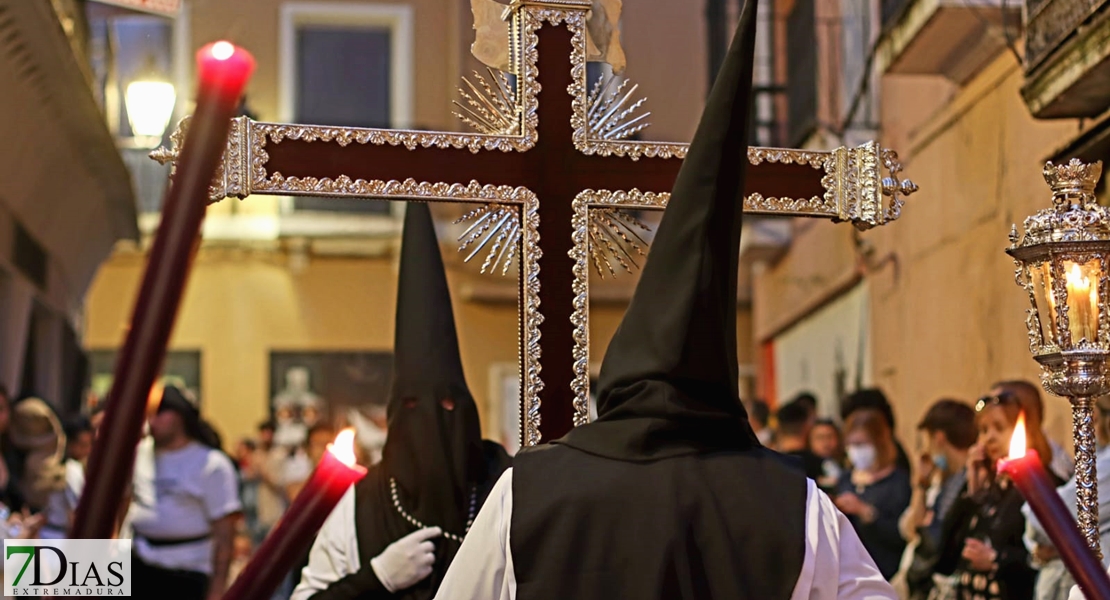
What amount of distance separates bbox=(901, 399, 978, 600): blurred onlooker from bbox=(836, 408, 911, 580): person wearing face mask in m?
0.07

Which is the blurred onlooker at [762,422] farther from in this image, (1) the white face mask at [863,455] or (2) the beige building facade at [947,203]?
(1) the white face mask at [863,455]

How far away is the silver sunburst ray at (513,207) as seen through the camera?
3.65 m

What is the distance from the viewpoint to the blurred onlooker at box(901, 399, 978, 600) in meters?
6.21

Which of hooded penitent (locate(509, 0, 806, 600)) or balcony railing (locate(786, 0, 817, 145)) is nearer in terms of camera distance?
hooded penitent (locate(509, 0, 806, 600))

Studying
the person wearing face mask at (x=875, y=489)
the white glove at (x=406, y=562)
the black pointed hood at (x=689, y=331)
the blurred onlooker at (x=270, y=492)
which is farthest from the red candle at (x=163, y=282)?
the blurred onlooker at (x=270, y=492)

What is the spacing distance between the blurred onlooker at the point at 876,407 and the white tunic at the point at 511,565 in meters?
5.03

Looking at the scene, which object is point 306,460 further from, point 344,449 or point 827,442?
point 344,449

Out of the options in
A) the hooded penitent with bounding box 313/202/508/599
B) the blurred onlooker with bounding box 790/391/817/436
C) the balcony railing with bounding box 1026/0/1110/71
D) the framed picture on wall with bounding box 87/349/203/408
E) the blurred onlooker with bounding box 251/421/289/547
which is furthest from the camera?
the framed picture on wall with bounding box 87/349/203/408

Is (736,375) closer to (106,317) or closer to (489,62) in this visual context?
(489,62)

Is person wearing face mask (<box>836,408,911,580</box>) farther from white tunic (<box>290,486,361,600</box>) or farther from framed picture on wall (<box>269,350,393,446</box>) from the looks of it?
framed picture on wall (<box>269,350,393,446</box>)

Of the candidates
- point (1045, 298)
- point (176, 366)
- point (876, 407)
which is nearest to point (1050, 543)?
point (1045, 298)

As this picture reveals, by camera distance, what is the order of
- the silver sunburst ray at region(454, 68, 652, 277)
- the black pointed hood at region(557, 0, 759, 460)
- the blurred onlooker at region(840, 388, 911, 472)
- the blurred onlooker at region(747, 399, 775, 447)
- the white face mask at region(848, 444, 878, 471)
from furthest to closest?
the blurred onlooker at region(747, 399, 775, 447) → the blurred onlooker at region(840, 388, 911, 472) → the white face mask at region(848, 444, 878, 471) → the silver sunburst ray at region(454, 68, 652, 277) → the black pointed hood at region(557, 0, 759, 460)

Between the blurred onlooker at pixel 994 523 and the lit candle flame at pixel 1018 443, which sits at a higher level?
the lit candle flame at pixel 1018 443

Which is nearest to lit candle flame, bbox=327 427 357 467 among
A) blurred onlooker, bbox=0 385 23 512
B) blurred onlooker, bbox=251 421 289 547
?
blurred onlooker, bbox=0 385 23 512
